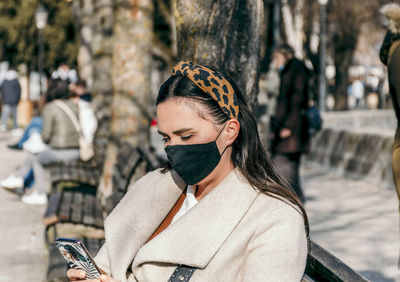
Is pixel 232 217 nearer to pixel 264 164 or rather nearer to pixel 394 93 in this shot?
pixel 264 164

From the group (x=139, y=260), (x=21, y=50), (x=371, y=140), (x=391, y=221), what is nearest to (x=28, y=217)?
(x=391, y=221)

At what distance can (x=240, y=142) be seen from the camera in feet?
9.15

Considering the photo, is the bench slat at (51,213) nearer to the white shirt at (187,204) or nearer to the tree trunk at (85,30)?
the white shirt at (187,204)

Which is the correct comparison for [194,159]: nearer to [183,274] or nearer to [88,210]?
[183,274]

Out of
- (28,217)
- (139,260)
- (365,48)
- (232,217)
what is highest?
(232,217)

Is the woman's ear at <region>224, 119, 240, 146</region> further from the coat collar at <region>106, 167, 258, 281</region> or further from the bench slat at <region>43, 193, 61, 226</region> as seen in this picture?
the bench slat at <region>43, 193, 61, 226</region>

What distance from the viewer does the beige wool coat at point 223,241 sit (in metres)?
2.45

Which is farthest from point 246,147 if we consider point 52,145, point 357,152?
point 357,152

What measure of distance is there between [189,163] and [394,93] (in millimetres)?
2749

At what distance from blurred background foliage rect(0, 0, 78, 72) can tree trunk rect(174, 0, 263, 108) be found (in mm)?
42250

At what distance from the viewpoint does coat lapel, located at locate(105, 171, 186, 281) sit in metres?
2.85

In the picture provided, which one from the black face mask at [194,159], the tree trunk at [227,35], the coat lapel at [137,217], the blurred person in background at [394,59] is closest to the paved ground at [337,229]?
the blurred person in background at [394,59]

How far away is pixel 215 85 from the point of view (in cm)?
271

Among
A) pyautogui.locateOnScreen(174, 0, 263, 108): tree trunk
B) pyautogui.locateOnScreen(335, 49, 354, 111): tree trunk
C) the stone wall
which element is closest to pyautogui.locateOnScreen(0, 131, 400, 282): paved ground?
the stone wall
